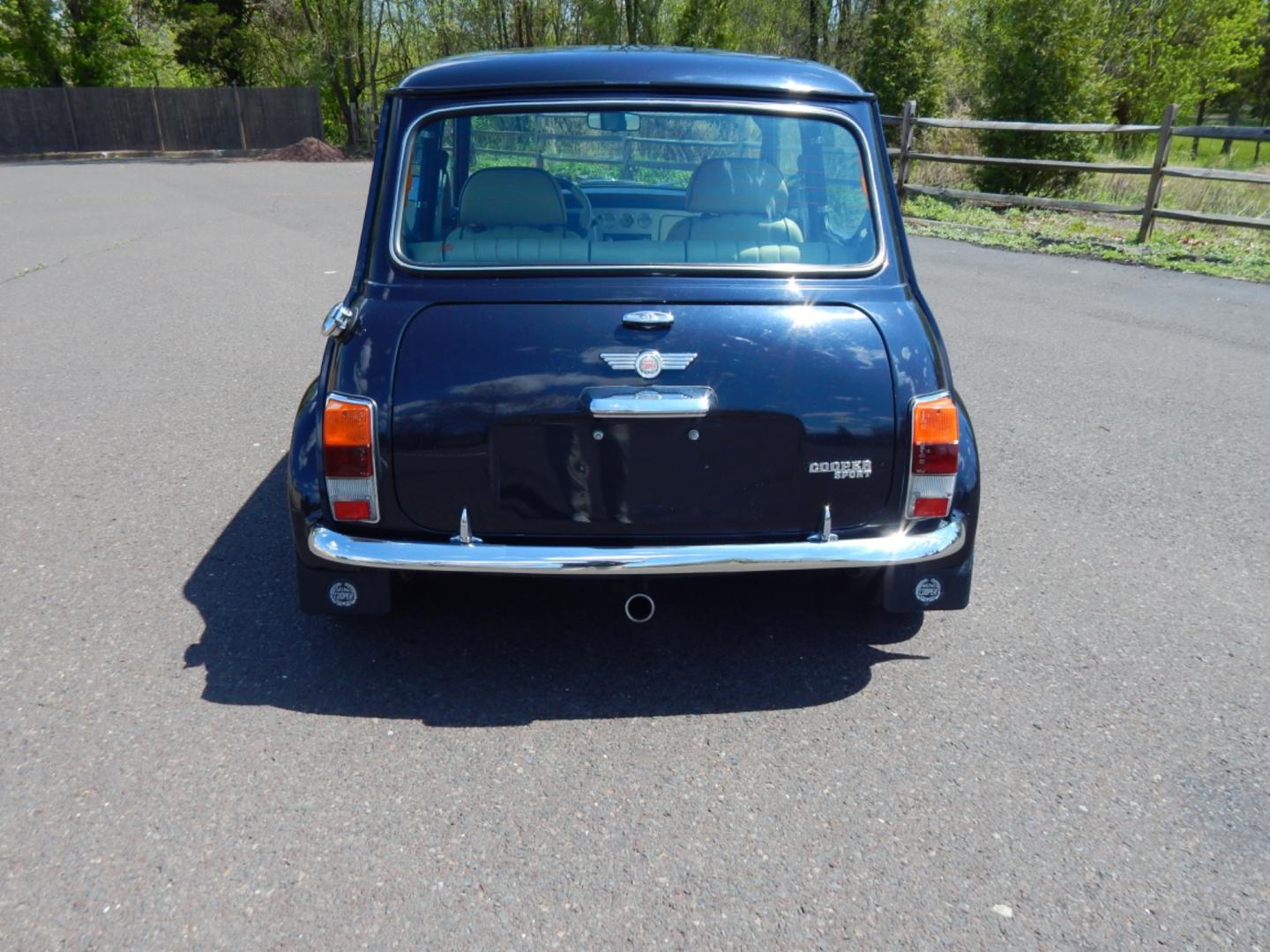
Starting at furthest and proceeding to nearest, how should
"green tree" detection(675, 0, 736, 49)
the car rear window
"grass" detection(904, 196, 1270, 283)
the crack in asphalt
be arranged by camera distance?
"green tree" detection(675, 0, 736, 49)
"grass" detection(904, 196, 1270, 283)
the crack in asphalt
the car rear window

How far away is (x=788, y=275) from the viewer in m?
3.24

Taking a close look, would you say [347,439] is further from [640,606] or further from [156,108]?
[156,108]

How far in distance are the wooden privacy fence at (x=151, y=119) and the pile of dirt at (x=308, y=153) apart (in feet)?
7.25


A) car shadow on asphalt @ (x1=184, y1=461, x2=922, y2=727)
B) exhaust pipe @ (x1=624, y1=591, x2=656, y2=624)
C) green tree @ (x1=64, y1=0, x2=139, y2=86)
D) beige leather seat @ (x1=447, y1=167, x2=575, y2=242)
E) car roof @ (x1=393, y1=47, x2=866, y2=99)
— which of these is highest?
green tree @ (x1=64, y1=0, x2=139, y2=86)

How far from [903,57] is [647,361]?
23.5 m

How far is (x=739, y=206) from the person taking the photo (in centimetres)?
345

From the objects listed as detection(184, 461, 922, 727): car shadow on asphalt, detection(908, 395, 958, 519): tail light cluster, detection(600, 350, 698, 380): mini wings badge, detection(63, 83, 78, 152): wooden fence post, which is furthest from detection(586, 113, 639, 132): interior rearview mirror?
detection(63, 83, 78, 152): wooden fence post

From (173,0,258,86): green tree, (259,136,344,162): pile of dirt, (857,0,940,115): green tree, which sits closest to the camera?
(857,0,940,115): green tree

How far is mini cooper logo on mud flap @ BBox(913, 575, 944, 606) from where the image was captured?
317 cm

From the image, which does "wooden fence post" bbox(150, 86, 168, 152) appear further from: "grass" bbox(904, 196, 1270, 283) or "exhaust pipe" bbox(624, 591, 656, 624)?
"exhaust pipe" bbox(624, 591, 656, 624)

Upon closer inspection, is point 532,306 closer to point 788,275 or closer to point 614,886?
point 788,275

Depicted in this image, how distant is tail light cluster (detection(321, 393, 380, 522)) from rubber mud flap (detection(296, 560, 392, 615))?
0.21 metres

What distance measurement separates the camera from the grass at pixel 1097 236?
1127 centimetres

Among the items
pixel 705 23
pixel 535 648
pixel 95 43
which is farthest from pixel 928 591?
pixel 95 43
